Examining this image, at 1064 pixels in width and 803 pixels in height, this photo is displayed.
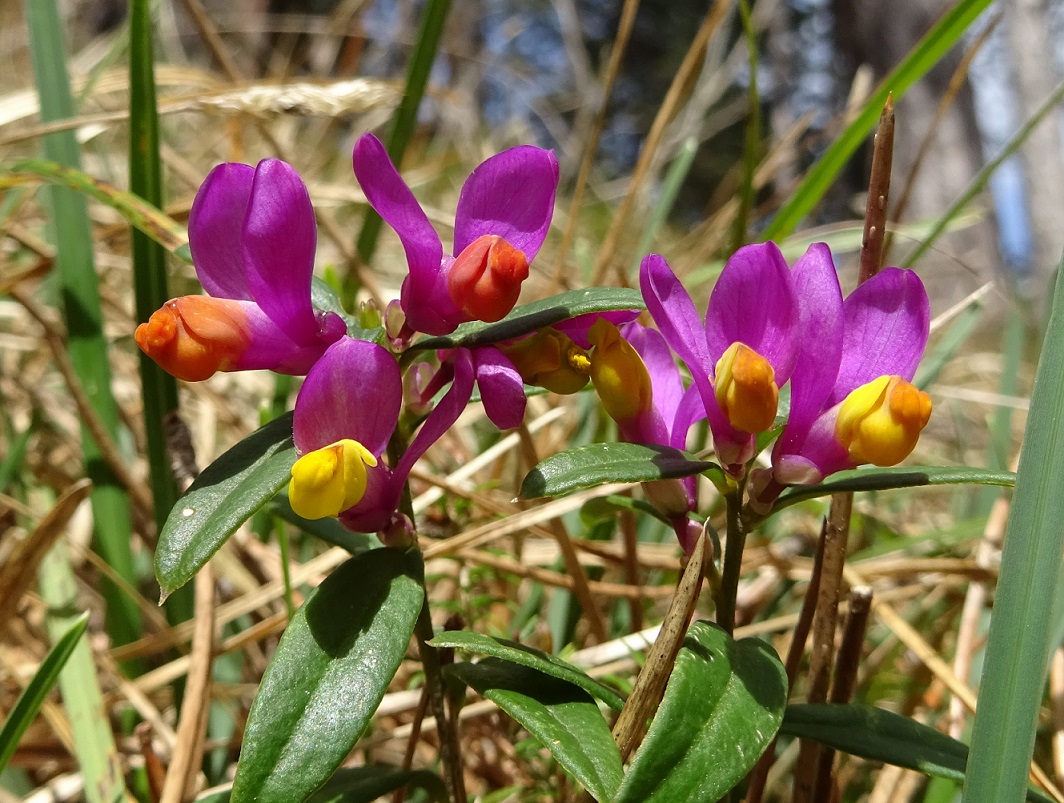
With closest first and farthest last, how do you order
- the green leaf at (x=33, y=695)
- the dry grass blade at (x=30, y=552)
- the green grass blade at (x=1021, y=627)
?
the green grass blade at (x=1021, y=627) → the green leaf at (x=33, y=695) → the dry grass blade at (x=30, y=552)

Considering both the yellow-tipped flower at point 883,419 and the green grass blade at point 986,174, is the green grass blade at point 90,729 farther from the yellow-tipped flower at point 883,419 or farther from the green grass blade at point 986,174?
the green grass blade at point 986,174

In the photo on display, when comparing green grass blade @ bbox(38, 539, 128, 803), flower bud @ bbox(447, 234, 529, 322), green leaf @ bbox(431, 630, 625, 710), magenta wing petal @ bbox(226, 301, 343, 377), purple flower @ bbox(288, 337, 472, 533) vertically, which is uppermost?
flower bud @ bbox(447, 234, 529, 322)

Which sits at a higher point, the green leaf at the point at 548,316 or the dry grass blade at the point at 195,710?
the green leaf at the point at 548,316

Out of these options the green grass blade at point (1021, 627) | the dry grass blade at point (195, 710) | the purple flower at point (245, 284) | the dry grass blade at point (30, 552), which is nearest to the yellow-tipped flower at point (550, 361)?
the purple flower at point (245, 284)

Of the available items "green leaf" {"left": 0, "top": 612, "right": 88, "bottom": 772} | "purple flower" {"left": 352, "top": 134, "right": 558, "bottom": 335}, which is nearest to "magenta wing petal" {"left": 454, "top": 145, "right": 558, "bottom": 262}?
"purple flower" {"left": 352, "top": 134, "right": 558, "bottom": 335}

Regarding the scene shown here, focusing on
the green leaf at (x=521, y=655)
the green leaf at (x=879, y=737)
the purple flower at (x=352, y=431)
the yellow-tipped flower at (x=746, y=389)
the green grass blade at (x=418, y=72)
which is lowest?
the green leaf at (x=521, y=655)

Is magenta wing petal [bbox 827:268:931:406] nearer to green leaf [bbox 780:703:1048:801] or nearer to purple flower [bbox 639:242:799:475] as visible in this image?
purple flower [bbox 639:242:799:475]
